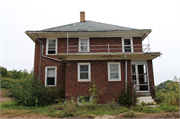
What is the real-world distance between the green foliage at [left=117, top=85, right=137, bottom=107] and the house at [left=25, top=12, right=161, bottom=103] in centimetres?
47

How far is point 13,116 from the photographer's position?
320 inches

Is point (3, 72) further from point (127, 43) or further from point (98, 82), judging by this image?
point (127, 43)

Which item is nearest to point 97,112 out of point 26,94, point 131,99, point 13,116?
point 131,99

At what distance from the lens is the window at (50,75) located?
13328 mm

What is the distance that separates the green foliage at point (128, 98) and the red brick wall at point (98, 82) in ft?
1.74

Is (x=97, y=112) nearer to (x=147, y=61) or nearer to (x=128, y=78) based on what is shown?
(x=128, y=78)

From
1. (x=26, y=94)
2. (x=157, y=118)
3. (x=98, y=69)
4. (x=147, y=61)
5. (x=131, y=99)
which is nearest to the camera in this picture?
(x=157, y=118)

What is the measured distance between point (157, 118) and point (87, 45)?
27.5 ft

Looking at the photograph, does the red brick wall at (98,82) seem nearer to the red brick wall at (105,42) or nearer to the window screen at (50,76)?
the red brick wall at (105,42)

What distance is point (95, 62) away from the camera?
11672mm

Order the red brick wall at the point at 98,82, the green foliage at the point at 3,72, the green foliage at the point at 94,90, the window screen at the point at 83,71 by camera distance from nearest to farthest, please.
→ the green foliage at the point at 94,90 < the red brick wall at the point at 98,82 < the window screen at the point at 83,71 < the green foliage at the point at 3,72

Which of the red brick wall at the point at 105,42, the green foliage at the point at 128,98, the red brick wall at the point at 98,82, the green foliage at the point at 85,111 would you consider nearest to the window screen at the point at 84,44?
the red brick wall at the point at 105,42

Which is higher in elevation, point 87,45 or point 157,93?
point 87,45

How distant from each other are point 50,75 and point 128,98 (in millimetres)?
7651
